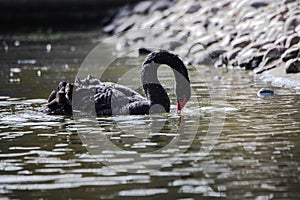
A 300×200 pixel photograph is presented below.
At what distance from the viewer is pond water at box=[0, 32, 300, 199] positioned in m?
6.54

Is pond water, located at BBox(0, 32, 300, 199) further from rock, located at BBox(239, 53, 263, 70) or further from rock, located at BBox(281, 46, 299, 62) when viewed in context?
rock, located at BBox(239, 53, 263, 70)

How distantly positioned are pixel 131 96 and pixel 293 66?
3.81 meters

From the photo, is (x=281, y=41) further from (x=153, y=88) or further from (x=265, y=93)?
(x=153, y=88)

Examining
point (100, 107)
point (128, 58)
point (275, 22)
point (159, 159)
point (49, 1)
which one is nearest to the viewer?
point (159, 159)

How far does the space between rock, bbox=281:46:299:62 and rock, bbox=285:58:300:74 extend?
57 centimetres

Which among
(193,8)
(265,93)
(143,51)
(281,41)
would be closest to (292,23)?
(281,41)

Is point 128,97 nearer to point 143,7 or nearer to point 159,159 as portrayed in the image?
point 159,159

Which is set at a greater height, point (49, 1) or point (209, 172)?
point (49, 1)

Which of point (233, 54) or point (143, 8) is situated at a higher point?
point (143, 8)

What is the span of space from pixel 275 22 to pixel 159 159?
1023cm

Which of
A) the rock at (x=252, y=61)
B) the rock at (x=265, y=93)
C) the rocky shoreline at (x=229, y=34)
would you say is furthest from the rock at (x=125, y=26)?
the rock at (x=265, y=93)

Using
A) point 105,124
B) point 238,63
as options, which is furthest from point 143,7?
point 105,124

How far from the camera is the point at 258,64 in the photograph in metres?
15.8

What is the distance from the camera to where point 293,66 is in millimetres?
13578
